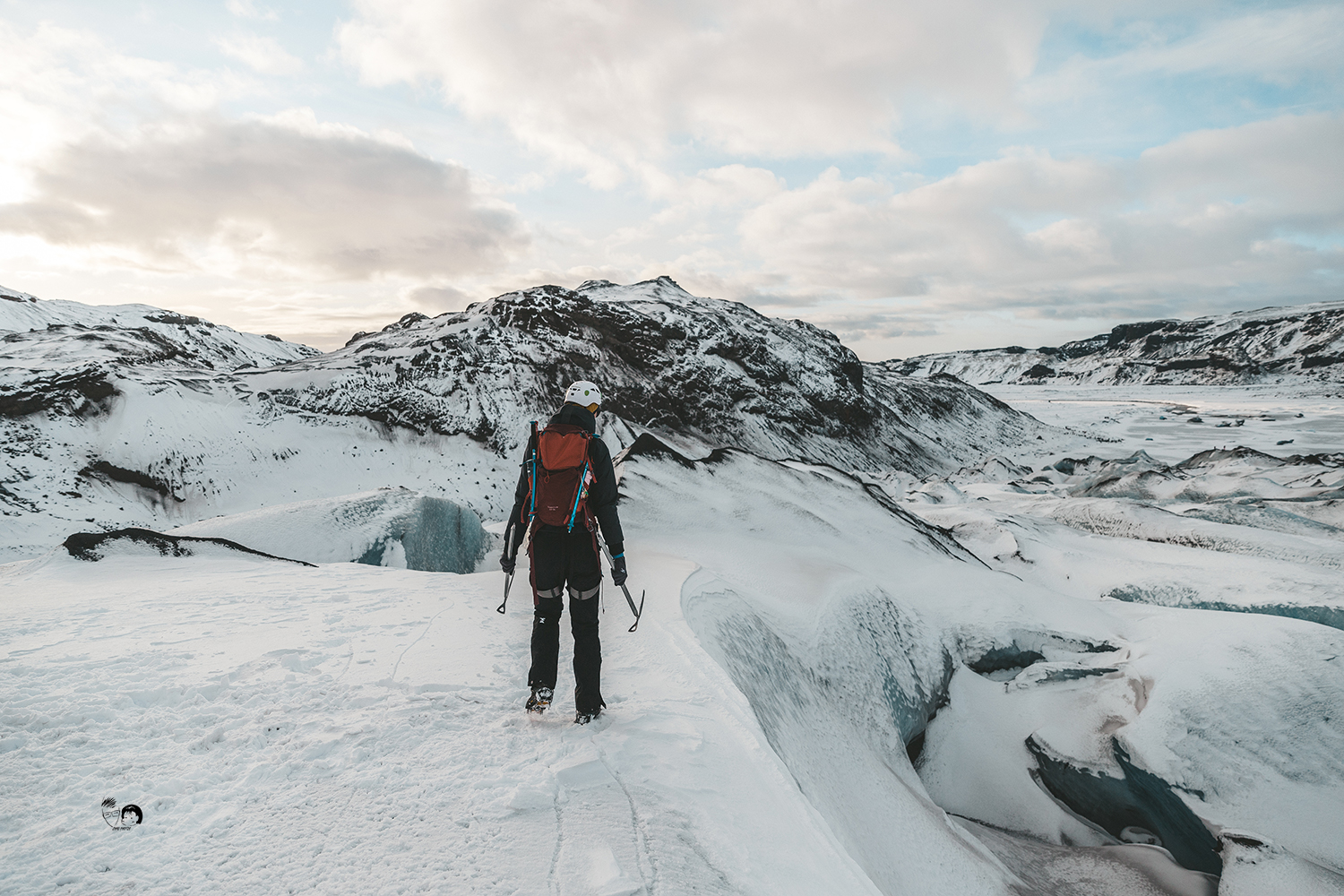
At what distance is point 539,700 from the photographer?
4734 mm

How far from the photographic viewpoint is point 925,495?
29.4 meters

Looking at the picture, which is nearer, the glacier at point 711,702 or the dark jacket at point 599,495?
the glacier at point 711,702

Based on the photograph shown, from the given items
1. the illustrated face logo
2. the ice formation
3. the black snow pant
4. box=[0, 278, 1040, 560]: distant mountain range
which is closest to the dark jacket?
the black snow pant

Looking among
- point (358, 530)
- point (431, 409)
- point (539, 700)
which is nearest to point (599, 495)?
point (539, 700)

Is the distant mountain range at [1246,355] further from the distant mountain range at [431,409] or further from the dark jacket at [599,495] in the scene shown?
the dark jacket at [599,495]

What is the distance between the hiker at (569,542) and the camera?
4.77 m

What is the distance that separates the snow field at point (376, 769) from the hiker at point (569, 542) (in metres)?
0.39

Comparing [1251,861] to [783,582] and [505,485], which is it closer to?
[783,582]

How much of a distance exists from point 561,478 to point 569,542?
53cm

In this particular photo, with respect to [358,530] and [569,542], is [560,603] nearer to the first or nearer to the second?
[569,542]

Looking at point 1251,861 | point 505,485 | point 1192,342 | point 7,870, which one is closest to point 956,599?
point 1251,861

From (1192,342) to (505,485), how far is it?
238123 millimetres

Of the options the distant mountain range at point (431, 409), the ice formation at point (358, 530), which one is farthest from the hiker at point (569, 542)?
the distant mountain range at point (431, 409)

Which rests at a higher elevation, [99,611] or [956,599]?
[99,611]
